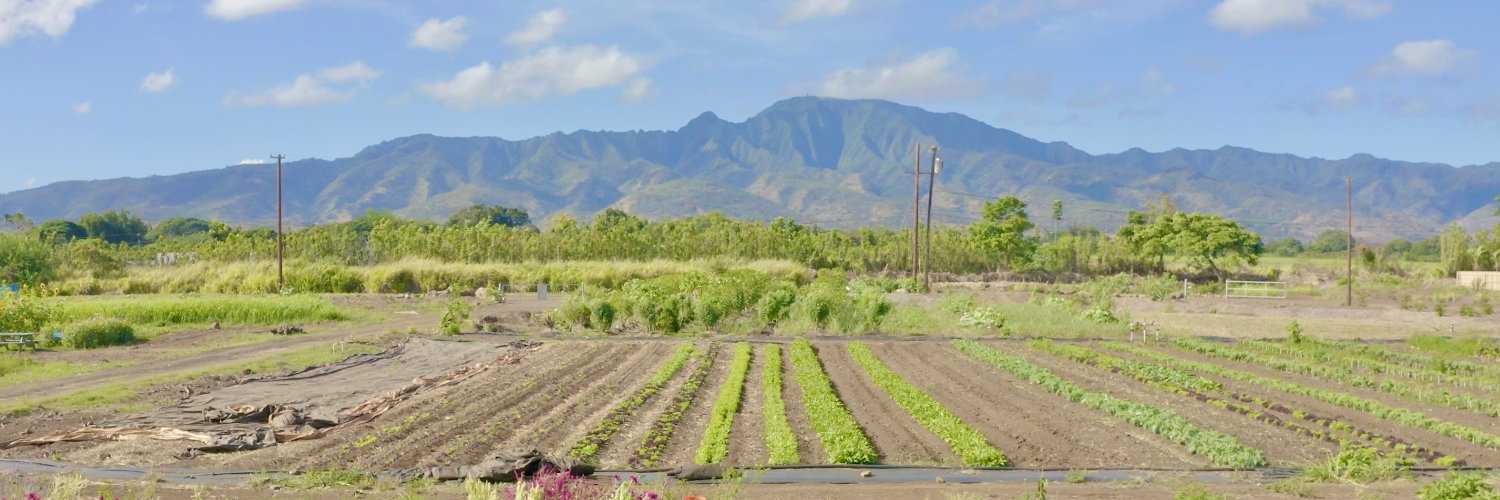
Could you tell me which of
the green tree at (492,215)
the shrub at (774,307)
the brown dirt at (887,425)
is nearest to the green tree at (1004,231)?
the shrub at (774,307)

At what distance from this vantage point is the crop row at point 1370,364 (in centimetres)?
1855

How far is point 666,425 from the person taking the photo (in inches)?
520

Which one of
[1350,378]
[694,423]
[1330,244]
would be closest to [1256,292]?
[1350,378]

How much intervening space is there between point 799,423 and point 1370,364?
42.9 feet

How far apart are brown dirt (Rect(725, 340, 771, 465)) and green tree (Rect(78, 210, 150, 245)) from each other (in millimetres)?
100467

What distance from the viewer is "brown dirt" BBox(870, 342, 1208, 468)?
11609 millimetres

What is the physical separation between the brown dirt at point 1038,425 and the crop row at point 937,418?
24cm

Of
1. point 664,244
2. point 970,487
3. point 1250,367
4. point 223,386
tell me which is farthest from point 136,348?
point 664,244

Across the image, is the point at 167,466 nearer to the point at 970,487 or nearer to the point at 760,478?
the point at 760,478

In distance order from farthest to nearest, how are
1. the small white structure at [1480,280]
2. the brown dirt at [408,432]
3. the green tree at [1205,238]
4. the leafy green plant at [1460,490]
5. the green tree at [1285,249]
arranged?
1. the green tree at [1285,249]
2. the green tree at [1205,238]
3. the small white structure at [1480,280]
4. the brown dirt at [408,432]
5. the leafy green plant at [1460,490]

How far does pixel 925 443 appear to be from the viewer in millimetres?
12234

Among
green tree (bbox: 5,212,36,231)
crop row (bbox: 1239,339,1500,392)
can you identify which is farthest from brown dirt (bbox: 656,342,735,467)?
green tree (bbox: 5,212,36,231)

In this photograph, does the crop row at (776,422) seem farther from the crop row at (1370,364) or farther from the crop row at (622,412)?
the crop row at (1370,364)

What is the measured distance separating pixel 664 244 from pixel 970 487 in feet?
166
